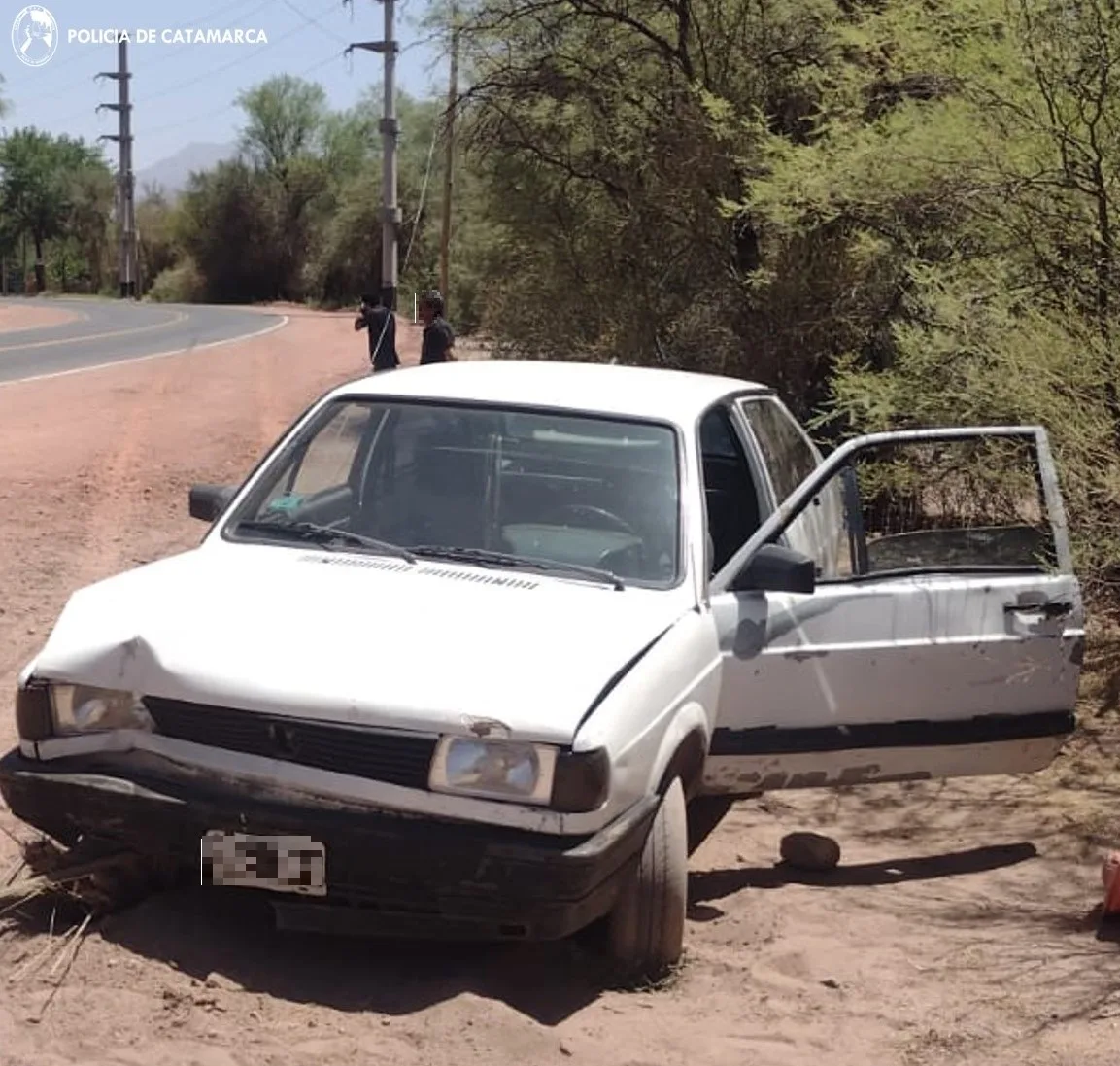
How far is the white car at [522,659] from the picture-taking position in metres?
3.58

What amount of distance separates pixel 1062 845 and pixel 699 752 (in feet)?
6.13

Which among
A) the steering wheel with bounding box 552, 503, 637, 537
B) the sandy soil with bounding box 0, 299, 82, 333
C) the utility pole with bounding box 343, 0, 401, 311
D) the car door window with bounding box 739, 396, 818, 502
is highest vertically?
the utility pole with bounding box 343, 0, 401, 311

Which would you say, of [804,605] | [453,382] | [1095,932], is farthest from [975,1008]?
[453,382]

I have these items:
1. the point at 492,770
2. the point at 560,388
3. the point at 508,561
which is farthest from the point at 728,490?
the point at 492,770

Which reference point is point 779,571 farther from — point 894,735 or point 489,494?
point 489,494

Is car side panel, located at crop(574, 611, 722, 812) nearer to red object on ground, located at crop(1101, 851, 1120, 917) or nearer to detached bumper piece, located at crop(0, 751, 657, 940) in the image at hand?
detached bumper piece, located at crop(0, 751, 657, 940)

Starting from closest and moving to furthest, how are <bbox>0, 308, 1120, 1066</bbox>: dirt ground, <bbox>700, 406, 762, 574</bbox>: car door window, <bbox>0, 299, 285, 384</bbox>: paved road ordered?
<bbox>0, 308, 1120, 1066</bbox>: dirt ground < <bbox>700, 406, 762, 574</bbox>: car door window < <bbox>0, 299, 285, 384</bbox>: paved road

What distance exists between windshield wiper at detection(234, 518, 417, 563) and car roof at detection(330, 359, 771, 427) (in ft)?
2.15

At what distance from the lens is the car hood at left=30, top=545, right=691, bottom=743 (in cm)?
361

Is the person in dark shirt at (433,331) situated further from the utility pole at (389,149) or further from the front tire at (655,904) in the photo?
the utility pole at (389,149)

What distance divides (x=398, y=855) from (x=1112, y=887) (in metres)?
2.29

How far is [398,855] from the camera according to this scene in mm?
3549

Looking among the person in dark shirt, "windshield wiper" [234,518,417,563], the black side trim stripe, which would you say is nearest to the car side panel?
the black side trim stripe

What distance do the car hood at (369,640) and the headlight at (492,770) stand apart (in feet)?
0.20
